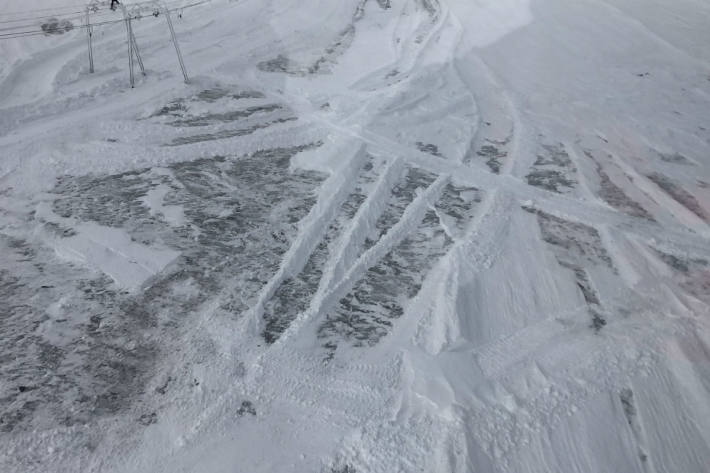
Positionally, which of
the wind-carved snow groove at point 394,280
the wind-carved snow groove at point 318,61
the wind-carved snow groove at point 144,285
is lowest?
the wind-carved snow groove at point 144,285

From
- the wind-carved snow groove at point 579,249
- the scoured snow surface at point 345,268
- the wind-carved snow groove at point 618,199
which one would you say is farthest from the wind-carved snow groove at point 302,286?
the wind-carved snow groove at point 618,199

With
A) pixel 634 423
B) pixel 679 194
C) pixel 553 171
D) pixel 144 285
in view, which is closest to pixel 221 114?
pixel 144 285

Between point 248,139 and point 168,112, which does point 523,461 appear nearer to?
point 248,139

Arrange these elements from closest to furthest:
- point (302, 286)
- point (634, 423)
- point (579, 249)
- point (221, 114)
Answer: point (634, 423), point (302, 286), point (579, 249), point (221, 114)

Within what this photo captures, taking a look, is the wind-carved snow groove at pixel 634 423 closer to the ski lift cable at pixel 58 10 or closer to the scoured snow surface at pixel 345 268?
the scoured snow surface at pixel 345 268

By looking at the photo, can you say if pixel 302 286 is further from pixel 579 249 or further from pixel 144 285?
pixel 579 249

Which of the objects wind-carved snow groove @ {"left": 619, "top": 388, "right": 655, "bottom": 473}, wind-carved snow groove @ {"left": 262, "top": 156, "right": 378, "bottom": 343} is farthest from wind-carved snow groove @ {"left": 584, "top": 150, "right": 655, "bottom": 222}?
wind-carved snow groove @ {"left": 262, "top": 156, "right": 378, "bottom": 343}
